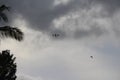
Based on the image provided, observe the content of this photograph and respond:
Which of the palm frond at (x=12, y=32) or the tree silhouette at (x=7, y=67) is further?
the tree silhouette at (x=7, y=67)

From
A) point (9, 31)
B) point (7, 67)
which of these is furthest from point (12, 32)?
point (7, 67)

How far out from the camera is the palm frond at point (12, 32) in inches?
571

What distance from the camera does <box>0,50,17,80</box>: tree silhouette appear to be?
56.2 m

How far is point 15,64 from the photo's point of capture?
59.1 metres

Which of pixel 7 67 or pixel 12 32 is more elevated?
pixel 7 67

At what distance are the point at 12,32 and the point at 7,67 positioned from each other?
44.1 meters

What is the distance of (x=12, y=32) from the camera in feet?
48.3

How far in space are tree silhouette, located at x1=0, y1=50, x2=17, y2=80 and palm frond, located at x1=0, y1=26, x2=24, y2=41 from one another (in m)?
41.4

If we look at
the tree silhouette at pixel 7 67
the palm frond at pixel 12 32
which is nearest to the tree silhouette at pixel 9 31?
the palm frond at pixel 12 32

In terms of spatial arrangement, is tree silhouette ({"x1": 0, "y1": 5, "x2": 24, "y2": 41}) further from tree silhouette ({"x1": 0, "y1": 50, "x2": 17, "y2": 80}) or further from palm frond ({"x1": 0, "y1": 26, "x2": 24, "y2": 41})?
tree silhouette ({"x1": 0, "y1": 50, "x2": 17, "y2": 80})

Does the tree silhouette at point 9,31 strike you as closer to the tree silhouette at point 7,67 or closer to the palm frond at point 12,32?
the palm frond at point 12,32

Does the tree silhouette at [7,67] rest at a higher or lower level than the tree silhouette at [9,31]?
higher

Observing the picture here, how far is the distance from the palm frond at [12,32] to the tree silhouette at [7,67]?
136 feet

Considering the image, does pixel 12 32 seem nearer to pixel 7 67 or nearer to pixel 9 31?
pixel 9 31
